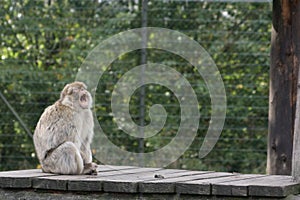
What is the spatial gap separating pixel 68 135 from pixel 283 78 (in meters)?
1.96

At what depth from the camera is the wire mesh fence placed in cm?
905

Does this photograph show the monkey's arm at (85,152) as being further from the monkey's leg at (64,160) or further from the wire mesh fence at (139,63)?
the wire mesh fence at (139,63)

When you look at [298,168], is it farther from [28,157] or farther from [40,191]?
[28,157]

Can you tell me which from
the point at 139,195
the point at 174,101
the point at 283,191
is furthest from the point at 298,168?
the point at 174,101

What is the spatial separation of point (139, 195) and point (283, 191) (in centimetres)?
96

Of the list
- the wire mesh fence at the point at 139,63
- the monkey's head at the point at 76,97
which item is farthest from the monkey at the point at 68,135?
the wire mesh fence at the point at 139,63

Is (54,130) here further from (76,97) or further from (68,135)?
(76,97)

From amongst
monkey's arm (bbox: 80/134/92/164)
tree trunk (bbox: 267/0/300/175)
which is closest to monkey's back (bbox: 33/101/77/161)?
monkey's arm (bbox: 80/134/92/164)

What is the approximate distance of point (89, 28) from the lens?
9250mm

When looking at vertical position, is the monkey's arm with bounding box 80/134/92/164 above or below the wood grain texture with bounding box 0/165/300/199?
above

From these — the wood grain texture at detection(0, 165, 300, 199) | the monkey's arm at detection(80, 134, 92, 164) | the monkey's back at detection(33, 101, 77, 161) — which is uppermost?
the monkey's back at detection(33, 101, 77, 161)

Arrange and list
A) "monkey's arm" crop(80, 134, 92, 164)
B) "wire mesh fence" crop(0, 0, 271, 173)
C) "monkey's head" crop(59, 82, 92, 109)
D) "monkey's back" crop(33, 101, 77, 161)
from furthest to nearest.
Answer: "wire mesh fence" crop(0, 0, 271, 173) → "monkey's head" crop(59, 82, 92, 109) → "monkey's arm" crop(80, 134, 92, 164) → "monkey's back" crop(33, 101, 77, 161)

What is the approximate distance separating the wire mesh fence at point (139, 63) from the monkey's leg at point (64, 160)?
10.4 ft

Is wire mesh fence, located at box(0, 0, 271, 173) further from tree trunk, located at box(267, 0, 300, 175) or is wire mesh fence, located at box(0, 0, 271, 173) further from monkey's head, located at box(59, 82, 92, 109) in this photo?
monkey's head, located at box(59, 82, 92, 109)
